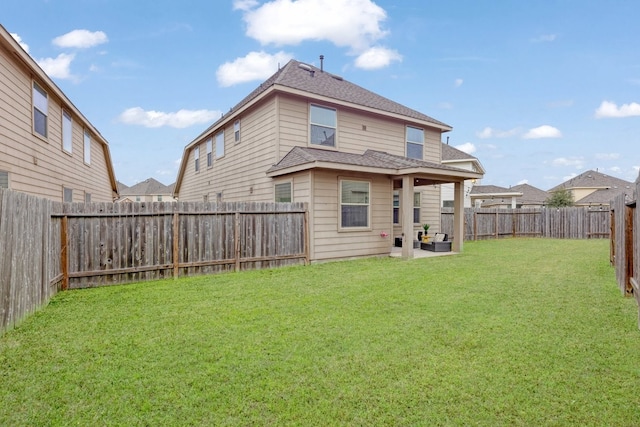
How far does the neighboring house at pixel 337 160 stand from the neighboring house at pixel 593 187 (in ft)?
124

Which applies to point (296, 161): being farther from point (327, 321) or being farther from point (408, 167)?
point (327, 321)

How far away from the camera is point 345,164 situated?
30.5 feet

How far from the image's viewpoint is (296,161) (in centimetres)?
979

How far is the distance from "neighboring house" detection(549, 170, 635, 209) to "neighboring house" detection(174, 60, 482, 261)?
3774 centimetres

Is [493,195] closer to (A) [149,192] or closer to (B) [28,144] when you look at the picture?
(B) [28,144]

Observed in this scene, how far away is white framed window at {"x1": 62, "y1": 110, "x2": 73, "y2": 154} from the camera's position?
36.7 ft

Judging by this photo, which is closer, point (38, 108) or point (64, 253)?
point (64, 253)

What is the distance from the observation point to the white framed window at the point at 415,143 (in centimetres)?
1374

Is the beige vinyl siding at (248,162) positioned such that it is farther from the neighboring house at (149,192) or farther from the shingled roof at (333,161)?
the neighboring house at (149,192)

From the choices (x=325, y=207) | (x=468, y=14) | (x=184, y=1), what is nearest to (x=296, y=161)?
(x=325, y=207)

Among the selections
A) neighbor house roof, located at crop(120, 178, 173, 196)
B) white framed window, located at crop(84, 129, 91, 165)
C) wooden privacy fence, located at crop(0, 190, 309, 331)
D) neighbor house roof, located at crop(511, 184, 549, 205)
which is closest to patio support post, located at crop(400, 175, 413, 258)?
wooden privacy fence, located at crop(0, 190, 309, 331)

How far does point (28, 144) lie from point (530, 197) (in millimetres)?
44423

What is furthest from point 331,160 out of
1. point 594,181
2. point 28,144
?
point 594,181

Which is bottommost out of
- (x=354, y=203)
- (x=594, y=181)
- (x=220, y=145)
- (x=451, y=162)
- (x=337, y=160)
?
(x=354, y=203)
